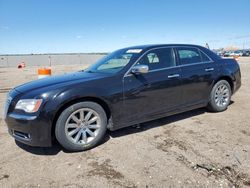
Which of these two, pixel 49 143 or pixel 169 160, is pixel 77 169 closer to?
pixel 49 143

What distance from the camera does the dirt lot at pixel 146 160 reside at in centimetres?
272

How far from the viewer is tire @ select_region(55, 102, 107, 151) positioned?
335 centimetres

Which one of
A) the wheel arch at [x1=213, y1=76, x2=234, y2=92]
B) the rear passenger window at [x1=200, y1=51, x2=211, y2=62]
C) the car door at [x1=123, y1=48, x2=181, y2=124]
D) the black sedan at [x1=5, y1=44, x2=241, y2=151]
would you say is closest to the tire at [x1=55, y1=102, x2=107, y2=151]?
the black sedan at [x1=5, y1=44, x2=241, y2=151]

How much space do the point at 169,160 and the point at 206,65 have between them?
2.67 meters

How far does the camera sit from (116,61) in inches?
177

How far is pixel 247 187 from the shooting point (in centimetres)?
251

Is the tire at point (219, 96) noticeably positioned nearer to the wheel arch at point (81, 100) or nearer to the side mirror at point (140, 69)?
the side mirror at point (140, 69)

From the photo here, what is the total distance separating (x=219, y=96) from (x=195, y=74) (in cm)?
108

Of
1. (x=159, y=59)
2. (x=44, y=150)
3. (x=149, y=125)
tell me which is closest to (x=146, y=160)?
(x=149, y=125)

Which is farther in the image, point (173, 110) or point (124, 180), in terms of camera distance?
point (173, 110)

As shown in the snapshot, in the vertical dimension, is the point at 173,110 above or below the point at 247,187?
above

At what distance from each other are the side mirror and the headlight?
1.61 meters

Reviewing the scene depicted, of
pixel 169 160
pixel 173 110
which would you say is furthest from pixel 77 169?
pixel 173 110

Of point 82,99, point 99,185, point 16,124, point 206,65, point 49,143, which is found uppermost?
point 206,65
